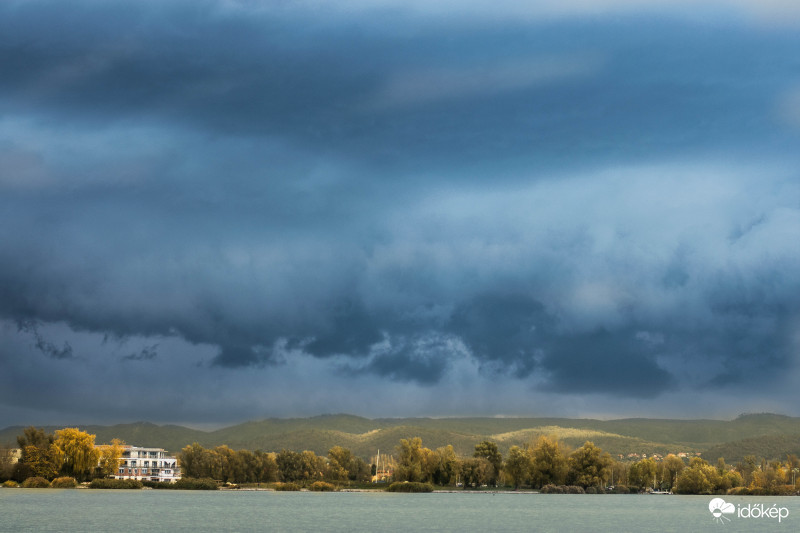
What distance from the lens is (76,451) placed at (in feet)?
598

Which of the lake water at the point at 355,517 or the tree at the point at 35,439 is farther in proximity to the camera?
the tree at the point at 35,439

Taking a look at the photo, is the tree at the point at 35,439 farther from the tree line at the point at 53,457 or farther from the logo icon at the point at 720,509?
the logo icon at the point at 720,509

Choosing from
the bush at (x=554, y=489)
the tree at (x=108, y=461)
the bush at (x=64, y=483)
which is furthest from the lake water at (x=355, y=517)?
the tree at (x=108, y=461)

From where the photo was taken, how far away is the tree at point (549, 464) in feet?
643

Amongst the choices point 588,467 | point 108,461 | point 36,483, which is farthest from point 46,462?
point 588,467

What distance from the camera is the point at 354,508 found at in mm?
126125

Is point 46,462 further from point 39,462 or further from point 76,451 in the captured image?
point 76,451

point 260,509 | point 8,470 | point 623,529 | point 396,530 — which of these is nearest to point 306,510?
point 260,509

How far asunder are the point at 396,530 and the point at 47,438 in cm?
12942

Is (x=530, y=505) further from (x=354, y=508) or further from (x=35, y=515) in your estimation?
(x=35, y=515)

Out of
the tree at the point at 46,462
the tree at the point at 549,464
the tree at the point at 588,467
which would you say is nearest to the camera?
the tree at the point at 46,462

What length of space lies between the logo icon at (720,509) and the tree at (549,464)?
51345 millimetres

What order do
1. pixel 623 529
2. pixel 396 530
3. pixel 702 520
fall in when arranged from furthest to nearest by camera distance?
pixel 702 520 → pixel 623 529 → pixel 396 530

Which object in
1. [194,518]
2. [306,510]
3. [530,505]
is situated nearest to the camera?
[194,518]
